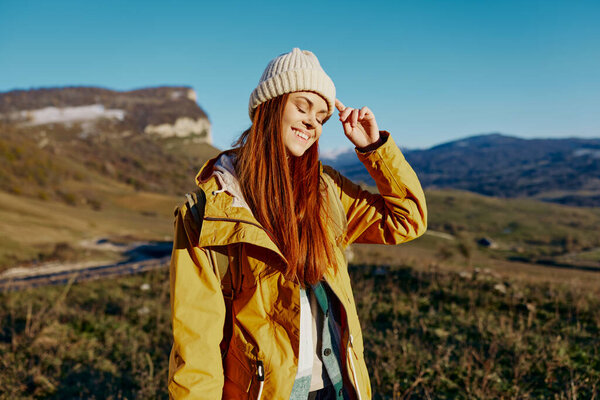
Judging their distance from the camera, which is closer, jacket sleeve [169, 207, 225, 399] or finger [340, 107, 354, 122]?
jacket sleeve [169, 207, 225, 399]

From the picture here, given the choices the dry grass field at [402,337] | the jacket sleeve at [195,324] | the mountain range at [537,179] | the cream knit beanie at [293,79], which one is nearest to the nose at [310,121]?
the cream knit beanie at [293,79]

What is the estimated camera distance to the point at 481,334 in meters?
4.83

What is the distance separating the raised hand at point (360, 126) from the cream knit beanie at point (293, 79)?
116 millimetres

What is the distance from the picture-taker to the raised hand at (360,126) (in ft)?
6.33

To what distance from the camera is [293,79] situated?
1.80 m

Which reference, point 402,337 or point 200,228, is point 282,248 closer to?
point 200,228

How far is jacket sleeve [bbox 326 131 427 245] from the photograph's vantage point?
190cm

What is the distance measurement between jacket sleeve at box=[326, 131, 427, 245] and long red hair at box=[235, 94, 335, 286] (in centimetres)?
23

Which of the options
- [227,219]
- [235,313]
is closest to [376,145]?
[227,219]

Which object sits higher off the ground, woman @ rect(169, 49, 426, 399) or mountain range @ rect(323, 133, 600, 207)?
mountain range @ rect(323, 133, 600, 207)

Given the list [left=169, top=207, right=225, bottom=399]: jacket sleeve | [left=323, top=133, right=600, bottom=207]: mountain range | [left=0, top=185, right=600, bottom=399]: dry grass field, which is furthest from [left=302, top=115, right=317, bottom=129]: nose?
[left=323, top=133, right=600, bottom=207]: mountain range

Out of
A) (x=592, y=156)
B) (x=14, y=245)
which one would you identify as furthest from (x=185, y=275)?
(x=592, y=156)

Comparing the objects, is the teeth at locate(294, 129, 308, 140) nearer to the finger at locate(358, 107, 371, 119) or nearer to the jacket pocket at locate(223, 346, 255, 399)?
the finger at locate(358, 107, 371, 119)

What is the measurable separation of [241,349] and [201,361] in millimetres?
164
